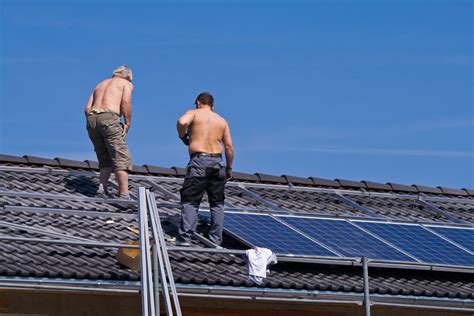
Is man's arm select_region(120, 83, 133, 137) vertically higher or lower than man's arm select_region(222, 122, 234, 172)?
higher

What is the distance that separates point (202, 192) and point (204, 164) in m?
0.34

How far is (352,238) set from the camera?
16297 millimetres

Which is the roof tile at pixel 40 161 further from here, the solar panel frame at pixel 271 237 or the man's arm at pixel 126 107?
the solar panel frame at pixel 271 237

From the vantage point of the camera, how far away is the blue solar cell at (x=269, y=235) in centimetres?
1518

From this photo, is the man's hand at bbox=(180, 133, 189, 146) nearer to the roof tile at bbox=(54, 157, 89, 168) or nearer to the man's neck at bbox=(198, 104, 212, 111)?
the man's neck at bbox=(198, 104, 212, 111)

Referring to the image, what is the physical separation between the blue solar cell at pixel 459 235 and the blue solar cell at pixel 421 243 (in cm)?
21

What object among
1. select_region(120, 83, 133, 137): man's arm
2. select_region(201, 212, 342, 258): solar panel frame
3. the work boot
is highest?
select_region(120, 83, 133, 137): man's arm

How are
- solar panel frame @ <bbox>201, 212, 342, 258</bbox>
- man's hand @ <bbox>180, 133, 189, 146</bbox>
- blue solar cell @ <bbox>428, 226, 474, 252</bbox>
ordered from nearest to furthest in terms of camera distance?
solar panel frame @ <bbox>201, 212, 342, 258</bbox>
man's hand @ <bbox>180, 133, 189, 146</bbox>
blue solar cell @ <bbox>428, 226, 474, 252</bbox>

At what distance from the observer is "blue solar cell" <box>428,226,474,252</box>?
1701cm

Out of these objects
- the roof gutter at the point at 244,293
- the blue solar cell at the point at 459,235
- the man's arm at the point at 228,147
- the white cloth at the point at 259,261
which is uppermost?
the man's arm at the point at 228,147

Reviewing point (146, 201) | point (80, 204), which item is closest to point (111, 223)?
point (80, 204)

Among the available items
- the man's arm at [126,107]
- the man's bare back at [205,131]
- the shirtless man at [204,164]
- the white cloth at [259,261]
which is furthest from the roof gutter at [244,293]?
the man's arm at [126,107]

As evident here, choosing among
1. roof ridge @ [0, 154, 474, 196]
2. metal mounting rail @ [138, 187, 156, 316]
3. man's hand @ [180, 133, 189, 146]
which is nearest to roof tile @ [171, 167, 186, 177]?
roof ridge @ [0, 154, 474, 196]

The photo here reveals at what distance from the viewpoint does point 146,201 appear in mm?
13906
